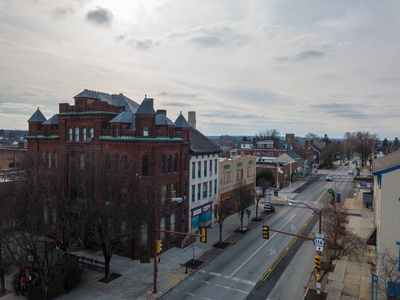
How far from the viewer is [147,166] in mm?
30422

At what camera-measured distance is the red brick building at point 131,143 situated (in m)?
30.0

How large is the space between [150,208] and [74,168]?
812cm

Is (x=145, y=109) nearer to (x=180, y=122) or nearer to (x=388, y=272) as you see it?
(x=180, y=122)

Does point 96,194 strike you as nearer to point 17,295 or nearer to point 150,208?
point 150,208

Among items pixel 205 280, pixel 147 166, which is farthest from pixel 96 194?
pixel 205 280

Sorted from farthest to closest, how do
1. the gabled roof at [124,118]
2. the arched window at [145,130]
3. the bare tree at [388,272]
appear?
the gabled roof at [124,118] → the arched window at [145,130] → the bare tree at [388,272]

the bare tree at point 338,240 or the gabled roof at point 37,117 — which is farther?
the gabled roof at point 37,117

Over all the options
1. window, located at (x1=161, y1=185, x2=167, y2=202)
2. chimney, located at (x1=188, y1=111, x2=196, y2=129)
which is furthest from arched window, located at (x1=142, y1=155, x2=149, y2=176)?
chimney, located at (x1=188, y1=111, x2=196, y2=129)

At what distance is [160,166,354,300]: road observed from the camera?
76.8ft

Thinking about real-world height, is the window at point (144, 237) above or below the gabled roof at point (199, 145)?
below

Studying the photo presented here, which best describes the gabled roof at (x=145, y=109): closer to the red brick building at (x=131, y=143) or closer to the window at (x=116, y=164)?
the red brick building at (x=131, y=143)

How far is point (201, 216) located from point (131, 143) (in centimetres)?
1555

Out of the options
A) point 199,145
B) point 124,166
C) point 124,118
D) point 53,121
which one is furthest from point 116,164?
point 53,121

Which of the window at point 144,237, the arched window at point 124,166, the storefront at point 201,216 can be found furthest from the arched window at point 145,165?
the storefront at point 201,216
